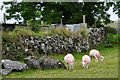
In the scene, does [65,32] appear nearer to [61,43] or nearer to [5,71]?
[61,43]

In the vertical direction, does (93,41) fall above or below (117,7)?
below

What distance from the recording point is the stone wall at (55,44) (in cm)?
1013

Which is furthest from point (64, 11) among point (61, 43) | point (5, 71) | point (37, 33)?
point (5, 71)

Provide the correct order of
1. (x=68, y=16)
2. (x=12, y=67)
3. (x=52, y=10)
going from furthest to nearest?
(x=68, y=16), (x=52, y=10), (x=12, y=67)

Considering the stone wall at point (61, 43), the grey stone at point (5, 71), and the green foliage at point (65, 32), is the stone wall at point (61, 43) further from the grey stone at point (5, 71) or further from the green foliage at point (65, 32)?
the grey stone at point (5, 71)

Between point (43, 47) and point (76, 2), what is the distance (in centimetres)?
1121

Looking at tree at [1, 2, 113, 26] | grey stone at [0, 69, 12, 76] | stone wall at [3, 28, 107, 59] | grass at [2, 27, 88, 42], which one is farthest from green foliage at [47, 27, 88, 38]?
grey stone at [0, 69, 12, 76]

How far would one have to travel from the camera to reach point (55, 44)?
1207 centimetres

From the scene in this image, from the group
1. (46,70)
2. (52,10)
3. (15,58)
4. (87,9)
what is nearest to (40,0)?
(52,10)

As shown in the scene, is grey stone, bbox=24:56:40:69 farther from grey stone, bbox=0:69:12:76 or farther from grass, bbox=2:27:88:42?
grass, bbox=2:27:88:42

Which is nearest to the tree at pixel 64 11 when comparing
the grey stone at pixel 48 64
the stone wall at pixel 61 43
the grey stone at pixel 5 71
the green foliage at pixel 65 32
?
the stone wall at pixel 61 43

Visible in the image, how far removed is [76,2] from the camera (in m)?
20.8

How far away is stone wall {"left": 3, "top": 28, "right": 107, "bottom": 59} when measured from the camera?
10.1m

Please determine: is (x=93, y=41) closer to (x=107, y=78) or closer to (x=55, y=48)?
(x=55, y=48)
